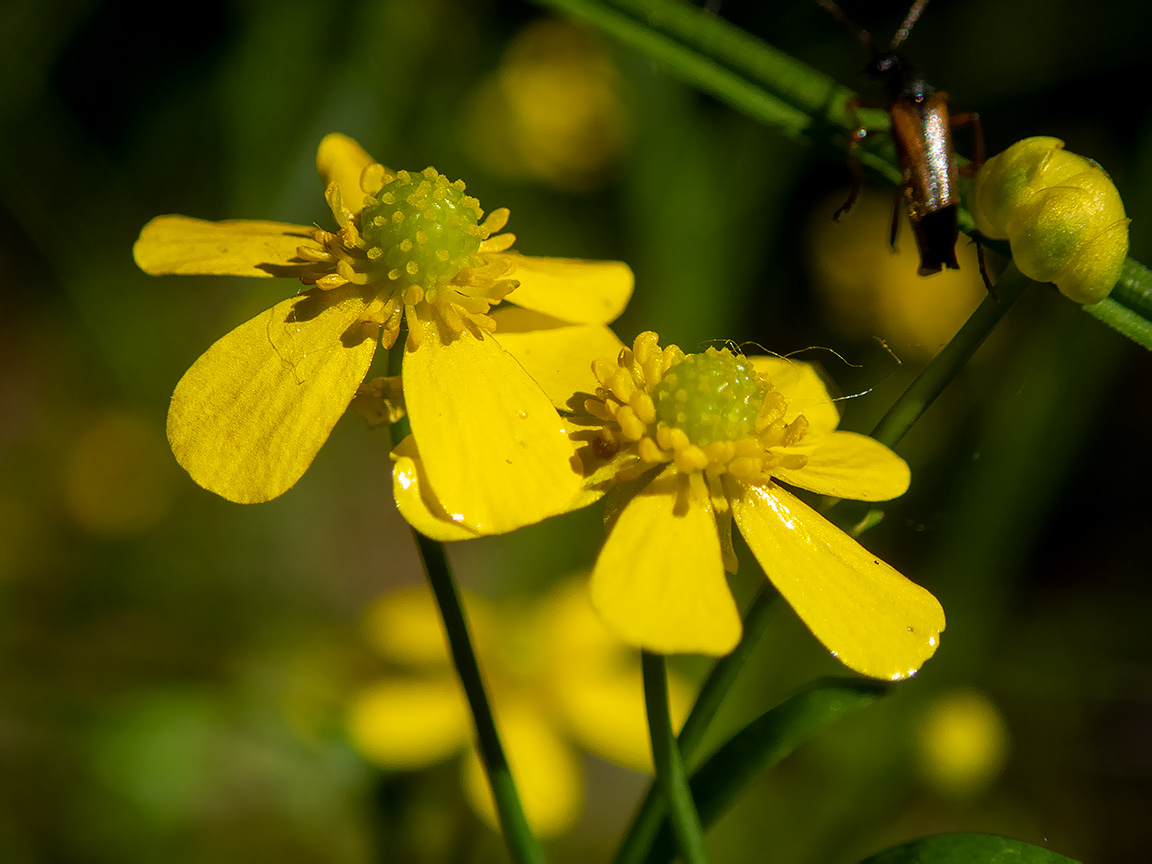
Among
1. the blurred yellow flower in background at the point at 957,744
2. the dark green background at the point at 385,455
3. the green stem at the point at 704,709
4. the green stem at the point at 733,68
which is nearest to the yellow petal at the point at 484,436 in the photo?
the green stem at the point at 704,709

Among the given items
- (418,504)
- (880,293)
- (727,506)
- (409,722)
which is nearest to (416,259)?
(418,504)

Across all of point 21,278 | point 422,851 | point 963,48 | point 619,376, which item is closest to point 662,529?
point 619,376

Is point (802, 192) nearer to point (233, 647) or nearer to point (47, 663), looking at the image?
point (233, 647)

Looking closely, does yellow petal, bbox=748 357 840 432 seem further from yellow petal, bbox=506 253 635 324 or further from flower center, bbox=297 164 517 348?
flower center, bbox=297 164 517 348

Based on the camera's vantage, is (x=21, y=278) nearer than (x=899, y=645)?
No

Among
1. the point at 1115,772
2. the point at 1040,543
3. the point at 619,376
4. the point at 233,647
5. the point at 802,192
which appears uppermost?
the point at 619,376
